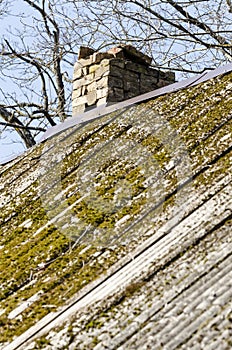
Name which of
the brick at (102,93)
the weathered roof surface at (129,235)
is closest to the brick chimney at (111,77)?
the brick at (102,93)

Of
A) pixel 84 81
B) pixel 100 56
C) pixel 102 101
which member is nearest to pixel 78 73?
pixel 84 81

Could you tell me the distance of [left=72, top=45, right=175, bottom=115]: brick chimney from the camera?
19.5 feet

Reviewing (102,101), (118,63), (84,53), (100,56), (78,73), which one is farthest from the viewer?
(84,53)

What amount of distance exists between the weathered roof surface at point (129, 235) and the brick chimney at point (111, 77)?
2.95 feet

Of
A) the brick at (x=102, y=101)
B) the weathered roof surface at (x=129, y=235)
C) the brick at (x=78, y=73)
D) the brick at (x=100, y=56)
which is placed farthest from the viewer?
the brick at (x=78, y=73)

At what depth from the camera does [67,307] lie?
2699 mm

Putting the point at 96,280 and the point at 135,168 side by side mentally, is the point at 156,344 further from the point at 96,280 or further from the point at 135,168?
the point at 135,168

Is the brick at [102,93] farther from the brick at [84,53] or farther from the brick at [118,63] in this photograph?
the brick at [84,53]

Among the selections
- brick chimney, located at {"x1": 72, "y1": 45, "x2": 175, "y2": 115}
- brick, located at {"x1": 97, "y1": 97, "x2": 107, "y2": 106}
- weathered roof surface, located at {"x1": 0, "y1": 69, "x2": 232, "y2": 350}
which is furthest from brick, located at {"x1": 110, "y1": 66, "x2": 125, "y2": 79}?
weathered roof surface, located at {"x1": 0, "y1": 69, "x2": 232, "y2": 350}

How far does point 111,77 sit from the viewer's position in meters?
5.91

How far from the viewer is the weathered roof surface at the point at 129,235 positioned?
236 centimetres

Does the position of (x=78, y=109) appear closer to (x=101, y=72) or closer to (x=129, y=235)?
(x=101, y=72)

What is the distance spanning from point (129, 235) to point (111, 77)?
307 centimetres

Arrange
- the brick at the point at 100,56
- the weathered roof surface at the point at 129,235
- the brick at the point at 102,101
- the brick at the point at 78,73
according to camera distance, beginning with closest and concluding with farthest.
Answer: the weathered roof surface at the point at 129,235 → the brick at the point at 102,101 → the brick at the point at 100,56 → the brick at the point at 78,73
